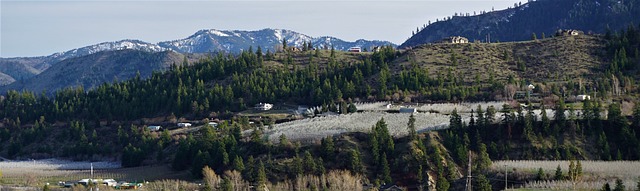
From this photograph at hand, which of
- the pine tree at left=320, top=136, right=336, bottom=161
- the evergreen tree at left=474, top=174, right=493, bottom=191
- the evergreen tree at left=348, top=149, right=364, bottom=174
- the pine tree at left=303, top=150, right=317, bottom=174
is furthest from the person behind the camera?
the pine tree at left=320, top=136, right=336, bottom=161

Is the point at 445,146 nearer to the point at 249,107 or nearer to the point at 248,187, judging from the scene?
the point at 248,187

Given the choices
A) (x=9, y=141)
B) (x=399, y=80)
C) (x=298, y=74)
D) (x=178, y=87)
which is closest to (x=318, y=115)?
(x=399, y=80)

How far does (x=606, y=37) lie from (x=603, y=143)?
194 ft

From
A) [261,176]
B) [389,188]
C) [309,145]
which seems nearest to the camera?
[389,188]

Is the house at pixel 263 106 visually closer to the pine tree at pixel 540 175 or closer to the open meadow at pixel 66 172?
the open meadow at pixel 66 172

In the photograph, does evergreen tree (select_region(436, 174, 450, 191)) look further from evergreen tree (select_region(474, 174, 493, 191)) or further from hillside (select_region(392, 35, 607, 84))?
hillside (select_region(392, 35, 607, 84))

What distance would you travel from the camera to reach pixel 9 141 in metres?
121

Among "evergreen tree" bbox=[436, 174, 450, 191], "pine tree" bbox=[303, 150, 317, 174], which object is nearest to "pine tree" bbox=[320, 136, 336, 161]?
"pine tree" bbox=[303, 150, 317, 174]

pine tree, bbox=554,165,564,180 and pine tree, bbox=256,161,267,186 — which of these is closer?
pine tree, bbox=554,165,564,180

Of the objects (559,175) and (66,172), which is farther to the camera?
(66,172)

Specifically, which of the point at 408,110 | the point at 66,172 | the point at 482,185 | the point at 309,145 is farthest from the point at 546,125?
the point at 66,172

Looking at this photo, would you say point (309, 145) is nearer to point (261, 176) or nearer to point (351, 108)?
point (261, 176)

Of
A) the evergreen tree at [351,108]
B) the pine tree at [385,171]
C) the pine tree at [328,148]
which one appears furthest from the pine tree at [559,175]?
the evergreen tree at [351,108]

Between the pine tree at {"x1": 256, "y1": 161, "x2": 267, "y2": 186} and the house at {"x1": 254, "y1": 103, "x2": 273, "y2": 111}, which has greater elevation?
the house at {"x1": 254, "y1": 103, "x2": 273, "y2": 111}
